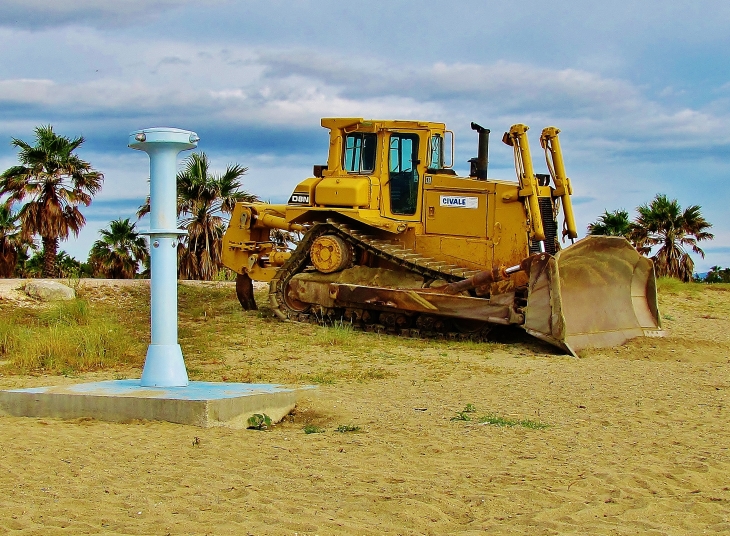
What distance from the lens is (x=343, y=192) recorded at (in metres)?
15.4

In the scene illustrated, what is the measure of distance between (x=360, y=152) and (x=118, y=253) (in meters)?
18.4

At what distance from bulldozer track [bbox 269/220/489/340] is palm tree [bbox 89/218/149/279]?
16942 millimetres

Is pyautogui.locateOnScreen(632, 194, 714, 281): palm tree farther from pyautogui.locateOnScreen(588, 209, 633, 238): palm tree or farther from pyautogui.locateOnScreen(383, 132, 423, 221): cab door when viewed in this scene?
pyautogui.locateOnScreen(383, 132, 423, 221): cab door

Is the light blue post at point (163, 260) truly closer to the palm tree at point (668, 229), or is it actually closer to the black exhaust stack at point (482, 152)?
the black exhaust stack at point (482, 152)

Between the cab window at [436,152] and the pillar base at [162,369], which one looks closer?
the pillar base at [162,369]

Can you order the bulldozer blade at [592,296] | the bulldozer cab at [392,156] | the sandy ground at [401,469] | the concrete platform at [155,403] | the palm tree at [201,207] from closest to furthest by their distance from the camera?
1. the sandy ground at [401,469]
2. the concrete platform at [155,403]
3. the bulldozer blade at [592,296]
4. the bulldozer cab at [392,156]
5. the palm tree at [201,207]

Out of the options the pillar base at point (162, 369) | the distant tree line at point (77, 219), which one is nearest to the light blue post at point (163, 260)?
the pillar base at point (162, 369)

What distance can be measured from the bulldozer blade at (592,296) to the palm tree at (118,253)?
21141 millimetres

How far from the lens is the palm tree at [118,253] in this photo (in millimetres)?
32031

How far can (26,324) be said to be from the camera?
14680 mm

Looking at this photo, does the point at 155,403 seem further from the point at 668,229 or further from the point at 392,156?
the point at 668,229

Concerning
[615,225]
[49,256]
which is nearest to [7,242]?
[49,256]

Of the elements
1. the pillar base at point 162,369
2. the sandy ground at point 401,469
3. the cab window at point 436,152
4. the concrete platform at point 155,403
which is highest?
the cab window at point 436,152

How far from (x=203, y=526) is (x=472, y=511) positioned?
1.41 meters
